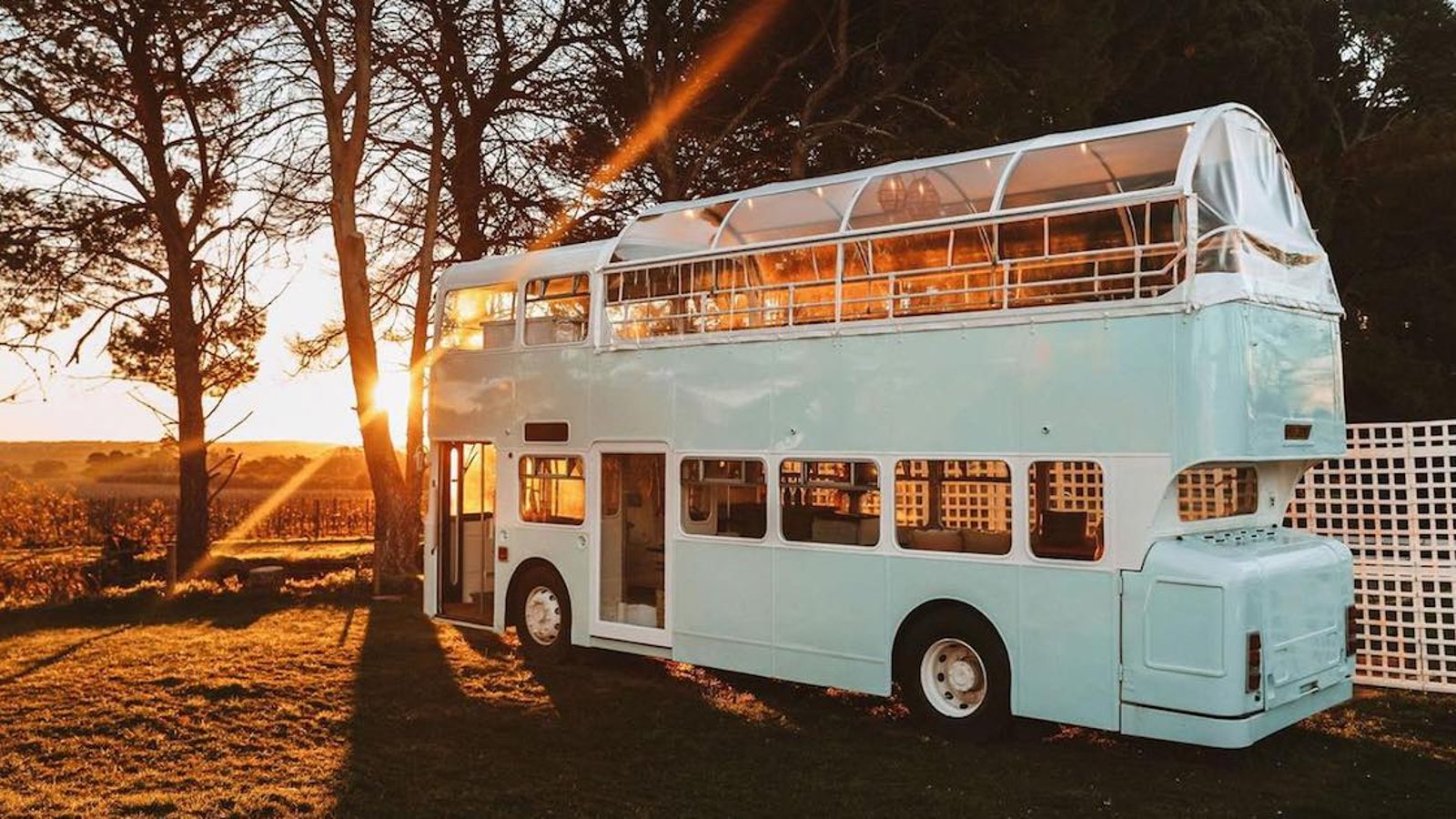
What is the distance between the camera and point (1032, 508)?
8.67 metres

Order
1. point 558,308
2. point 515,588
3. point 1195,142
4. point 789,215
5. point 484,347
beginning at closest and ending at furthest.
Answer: point 1195,142, point 789,215, point 558,308, point 515,588, point 484,347

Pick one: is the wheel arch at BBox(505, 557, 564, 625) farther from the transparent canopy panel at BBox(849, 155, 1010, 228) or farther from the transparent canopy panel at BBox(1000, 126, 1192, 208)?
the transparent canopy panel at BBox(1000, 126, 1192, 208)

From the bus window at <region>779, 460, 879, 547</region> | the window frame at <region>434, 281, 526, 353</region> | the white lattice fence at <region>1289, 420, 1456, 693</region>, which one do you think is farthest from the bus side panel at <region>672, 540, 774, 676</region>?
the white lattice fence at <region>1289, 420, 1456, 693</region>

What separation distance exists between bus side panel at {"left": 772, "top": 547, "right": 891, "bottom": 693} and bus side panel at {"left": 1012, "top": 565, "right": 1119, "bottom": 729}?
1.26 metres

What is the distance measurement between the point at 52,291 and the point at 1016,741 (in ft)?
59.9

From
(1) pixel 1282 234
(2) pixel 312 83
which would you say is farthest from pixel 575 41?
(1) pixel 1282 234

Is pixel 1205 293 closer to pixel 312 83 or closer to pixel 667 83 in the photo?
pixel 667 83

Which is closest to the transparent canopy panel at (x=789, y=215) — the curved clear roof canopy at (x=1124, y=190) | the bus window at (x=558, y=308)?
the curved clear roof canopy at (x=1124, y=190)

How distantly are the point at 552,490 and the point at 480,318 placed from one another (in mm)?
2265

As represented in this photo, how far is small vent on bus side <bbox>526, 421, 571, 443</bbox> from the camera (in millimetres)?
12023

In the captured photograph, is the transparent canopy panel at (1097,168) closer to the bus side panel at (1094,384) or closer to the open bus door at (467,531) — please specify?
the bus side panel at (1094,384)

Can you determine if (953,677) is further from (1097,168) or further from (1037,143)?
(1037,143)

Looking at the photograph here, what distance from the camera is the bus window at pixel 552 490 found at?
476 inches

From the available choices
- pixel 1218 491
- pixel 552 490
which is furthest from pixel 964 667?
pixel 552 490
